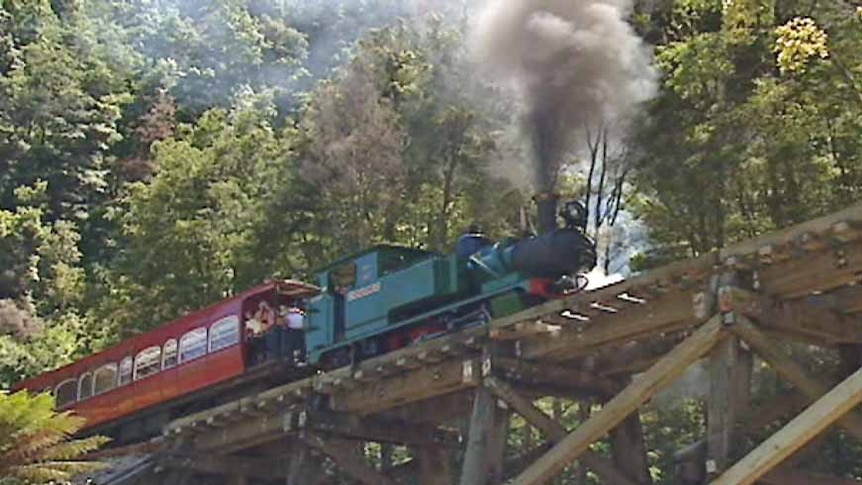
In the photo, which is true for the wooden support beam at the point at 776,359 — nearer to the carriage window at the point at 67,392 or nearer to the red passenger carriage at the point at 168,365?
the red passenger carriage at the point at 168,365

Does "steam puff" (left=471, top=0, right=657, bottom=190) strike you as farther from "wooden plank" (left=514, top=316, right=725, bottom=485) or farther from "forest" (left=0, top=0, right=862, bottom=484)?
"wooden plank" (left=514, top=316, right=725, bottom=485)

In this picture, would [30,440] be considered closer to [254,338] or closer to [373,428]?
[373,428]

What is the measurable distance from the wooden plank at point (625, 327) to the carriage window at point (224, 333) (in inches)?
264

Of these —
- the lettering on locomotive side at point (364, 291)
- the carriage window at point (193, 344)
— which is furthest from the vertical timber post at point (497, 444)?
the carriage window at point (193, 344)

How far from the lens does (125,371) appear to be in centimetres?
2075

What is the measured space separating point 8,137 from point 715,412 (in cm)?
4567

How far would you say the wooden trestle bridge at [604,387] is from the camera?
9.81m

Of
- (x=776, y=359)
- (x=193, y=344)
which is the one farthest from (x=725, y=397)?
(x=193, y=344)

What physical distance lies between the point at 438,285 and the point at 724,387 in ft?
16.1

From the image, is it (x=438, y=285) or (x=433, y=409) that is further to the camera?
(x=433, y=409)

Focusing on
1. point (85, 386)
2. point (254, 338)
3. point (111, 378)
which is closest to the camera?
point (254, 338)

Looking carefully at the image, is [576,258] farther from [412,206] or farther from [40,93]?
[40,93]

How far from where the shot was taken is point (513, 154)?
56.7ft

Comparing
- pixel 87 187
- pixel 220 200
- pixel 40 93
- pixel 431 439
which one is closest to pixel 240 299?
pixel 431 439
